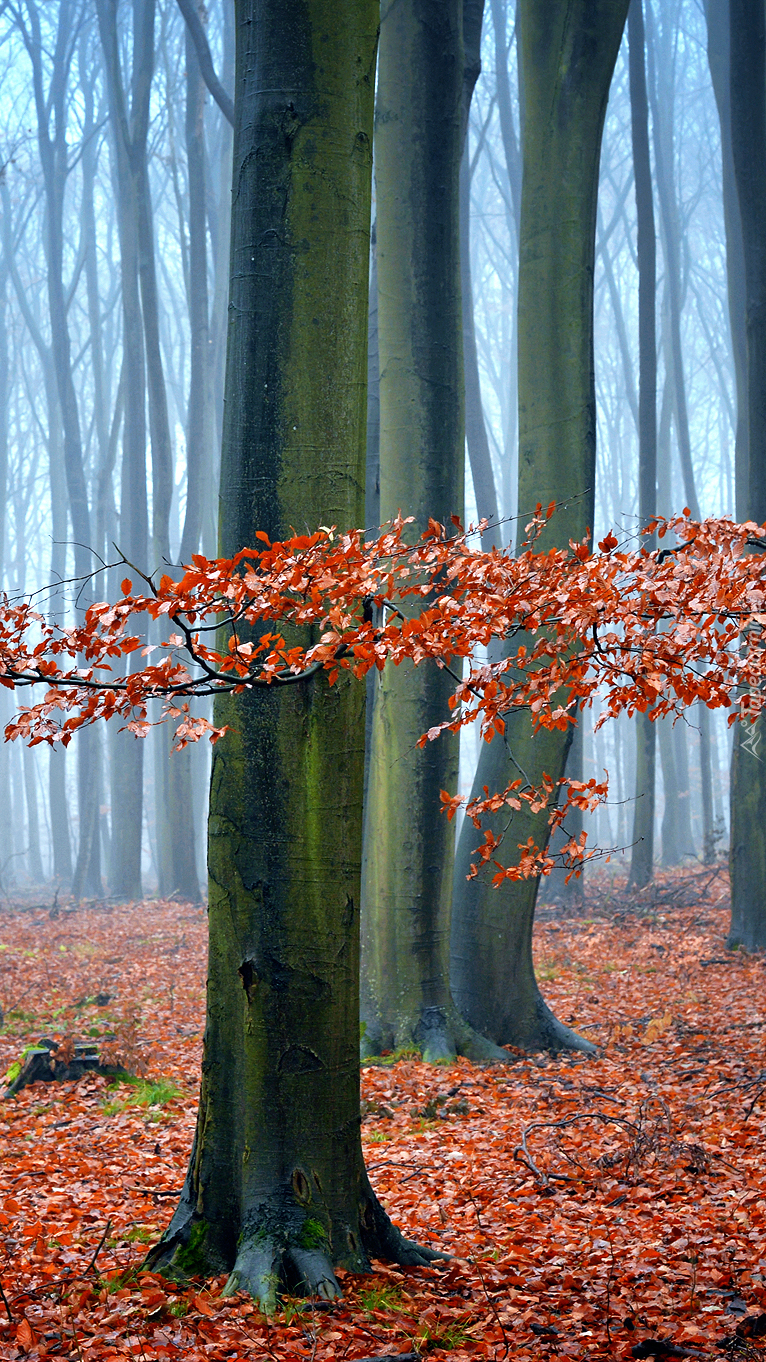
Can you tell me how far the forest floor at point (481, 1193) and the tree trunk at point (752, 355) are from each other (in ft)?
3.51

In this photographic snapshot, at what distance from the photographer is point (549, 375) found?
767cm

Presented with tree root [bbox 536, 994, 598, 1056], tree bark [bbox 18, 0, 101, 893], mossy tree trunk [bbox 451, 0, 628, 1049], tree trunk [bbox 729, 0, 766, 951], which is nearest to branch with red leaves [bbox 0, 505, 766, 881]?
mossy tree trunk [bbox 451, 0, 628, 1049]

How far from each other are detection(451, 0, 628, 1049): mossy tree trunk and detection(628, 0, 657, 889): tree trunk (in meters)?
6.85

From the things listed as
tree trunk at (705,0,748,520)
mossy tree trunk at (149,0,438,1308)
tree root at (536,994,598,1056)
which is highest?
tree trunk at (705,0,748,520)

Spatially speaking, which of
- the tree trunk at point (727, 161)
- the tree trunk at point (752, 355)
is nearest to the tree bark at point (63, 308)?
the tree trunk at point (727, 161)

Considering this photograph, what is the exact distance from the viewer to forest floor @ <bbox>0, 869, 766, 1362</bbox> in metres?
Answer: 3.15

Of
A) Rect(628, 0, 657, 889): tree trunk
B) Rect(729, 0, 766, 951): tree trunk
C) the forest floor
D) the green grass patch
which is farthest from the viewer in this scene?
Rect(628, 0, 657, 889): tree trunk

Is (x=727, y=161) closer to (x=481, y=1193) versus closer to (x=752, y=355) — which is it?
(x=752, y=355)

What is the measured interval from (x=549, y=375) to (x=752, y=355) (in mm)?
3703

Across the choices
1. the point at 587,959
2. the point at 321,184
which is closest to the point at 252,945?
the point at 321,184

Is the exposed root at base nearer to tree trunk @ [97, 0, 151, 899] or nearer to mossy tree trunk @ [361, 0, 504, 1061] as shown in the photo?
mossy tree trunk @ [361, 0, 504, 1061]

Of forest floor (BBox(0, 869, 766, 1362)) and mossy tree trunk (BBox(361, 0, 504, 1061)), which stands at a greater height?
mossy tree trunk (BBox(361, 0, 504, 1061))

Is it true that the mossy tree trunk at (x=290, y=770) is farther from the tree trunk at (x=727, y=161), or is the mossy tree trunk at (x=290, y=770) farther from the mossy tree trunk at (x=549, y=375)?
the tree trunk at (x=727, y=161)

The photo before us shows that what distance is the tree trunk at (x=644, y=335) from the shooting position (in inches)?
562
